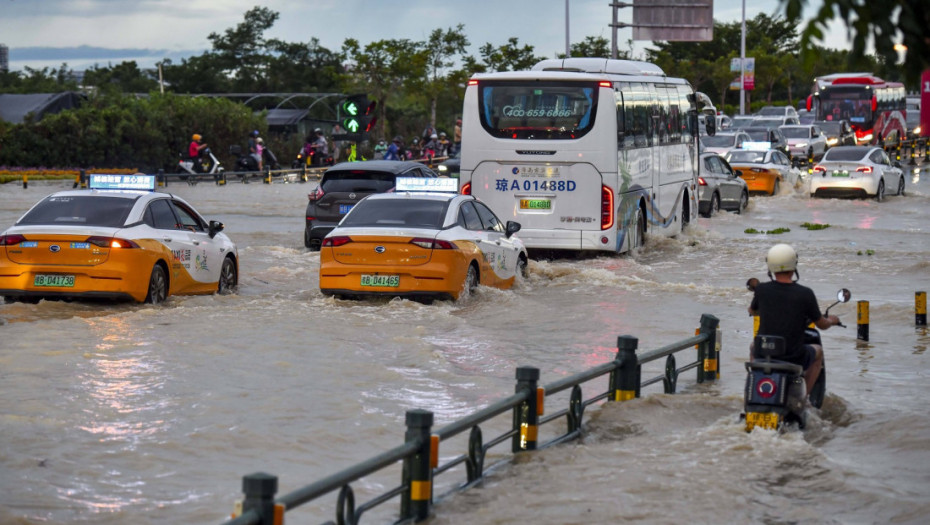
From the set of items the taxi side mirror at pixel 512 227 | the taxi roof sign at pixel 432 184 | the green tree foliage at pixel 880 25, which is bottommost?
the taxi side mirror at pixel 512 227

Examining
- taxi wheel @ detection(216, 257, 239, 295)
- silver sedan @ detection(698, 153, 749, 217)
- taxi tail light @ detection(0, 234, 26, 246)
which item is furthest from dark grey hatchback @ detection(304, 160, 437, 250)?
silver sedan @ detection(698, 153, 749, 217)

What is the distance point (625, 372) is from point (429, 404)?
6.02ft

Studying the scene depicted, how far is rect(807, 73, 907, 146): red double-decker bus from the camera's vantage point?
195 feet

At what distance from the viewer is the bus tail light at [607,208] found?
70.0 feet

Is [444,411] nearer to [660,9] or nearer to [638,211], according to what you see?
[638,211]

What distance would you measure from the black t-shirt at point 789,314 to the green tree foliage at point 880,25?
4.23 meters

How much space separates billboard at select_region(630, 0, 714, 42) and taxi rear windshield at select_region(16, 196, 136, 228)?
30.4m

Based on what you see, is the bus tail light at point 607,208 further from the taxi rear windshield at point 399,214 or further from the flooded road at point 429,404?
the taxi rear windshield at point 399,214

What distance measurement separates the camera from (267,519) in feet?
17.2

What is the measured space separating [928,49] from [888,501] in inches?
159

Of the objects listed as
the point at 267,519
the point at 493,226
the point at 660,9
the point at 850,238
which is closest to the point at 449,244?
the point at 493,226

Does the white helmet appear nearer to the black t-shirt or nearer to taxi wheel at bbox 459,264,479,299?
the black t-shirt

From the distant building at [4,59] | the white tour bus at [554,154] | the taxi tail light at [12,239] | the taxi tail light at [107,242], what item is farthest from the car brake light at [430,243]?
the distant building at [4,59]

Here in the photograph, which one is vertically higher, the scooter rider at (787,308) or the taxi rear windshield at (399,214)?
the taxi rear windshield at (399,214)
